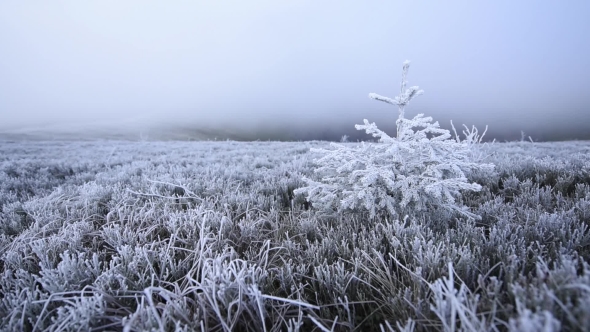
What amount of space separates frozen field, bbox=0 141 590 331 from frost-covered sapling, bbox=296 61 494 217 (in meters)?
0.20

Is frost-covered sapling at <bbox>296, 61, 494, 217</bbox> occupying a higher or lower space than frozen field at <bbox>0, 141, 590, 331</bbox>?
higher

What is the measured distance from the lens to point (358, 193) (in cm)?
271

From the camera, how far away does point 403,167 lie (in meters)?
2.90

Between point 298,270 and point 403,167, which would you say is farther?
point 403,167

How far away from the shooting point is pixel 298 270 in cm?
205

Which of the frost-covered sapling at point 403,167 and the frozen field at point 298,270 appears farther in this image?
the frost-covered sapling at point 403,167

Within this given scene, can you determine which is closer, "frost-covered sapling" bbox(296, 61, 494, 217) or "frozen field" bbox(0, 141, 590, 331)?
"frozen field" bbox(0, 141, 590, 331)

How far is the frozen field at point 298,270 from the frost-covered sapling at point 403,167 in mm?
197

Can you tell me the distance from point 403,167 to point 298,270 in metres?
1.65

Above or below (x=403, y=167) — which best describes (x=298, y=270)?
below

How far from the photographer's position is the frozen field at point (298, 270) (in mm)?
1417

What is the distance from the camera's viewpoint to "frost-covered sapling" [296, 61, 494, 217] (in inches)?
106

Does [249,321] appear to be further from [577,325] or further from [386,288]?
[577,325]

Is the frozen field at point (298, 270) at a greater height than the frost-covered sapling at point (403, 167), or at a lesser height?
lesser
